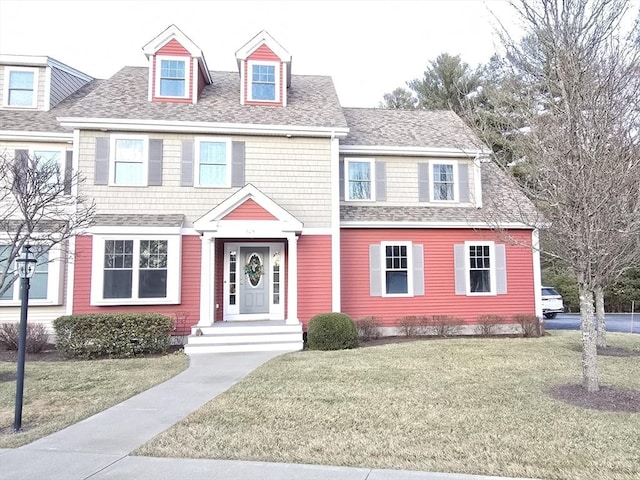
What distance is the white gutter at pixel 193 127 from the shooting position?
11.4 m

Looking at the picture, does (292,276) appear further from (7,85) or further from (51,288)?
(7,85)

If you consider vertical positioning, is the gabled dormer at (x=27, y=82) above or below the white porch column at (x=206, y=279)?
above

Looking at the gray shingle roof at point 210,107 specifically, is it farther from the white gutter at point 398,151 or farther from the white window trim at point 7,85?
the white window trim at point 7,85

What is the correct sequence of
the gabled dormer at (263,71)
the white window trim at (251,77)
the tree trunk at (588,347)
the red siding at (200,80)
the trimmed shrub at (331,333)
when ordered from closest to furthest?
the tree trunk at (588,347)
the trimmed shrub at (331,333)
the gabled dormer at (263,71)
the white window trim at (251,77)
the red siding at (200,80)

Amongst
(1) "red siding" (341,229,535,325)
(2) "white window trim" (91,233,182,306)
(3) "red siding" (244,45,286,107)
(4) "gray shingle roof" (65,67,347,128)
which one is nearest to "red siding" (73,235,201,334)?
(2) "white window trim" (91,233,182,306)

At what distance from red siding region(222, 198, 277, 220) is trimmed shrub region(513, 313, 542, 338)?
7.52m

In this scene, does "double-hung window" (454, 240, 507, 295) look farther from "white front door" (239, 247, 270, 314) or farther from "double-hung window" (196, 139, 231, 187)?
"double-hung window" (196, 139, 231, 187)

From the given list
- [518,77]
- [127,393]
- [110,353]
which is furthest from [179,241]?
[518,77]

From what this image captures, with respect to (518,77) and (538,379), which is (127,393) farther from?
(518,77)

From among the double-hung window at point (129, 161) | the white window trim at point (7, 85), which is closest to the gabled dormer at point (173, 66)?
the double-hung window at point (129, 161)

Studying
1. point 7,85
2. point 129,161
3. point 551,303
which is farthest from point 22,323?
point 551,303

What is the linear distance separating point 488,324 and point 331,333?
17.0 ft

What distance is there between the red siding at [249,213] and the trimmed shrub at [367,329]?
370cm

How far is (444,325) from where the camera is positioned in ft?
41.2
